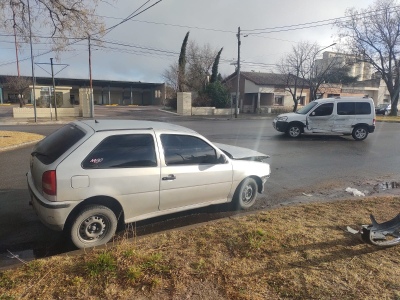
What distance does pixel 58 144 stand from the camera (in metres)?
3.84

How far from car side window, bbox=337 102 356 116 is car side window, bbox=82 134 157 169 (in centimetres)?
1271

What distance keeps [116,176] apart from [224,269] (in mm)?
1736

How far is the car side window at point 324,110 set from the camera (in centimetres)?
1409

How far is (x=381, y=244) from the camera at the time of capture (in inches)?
136

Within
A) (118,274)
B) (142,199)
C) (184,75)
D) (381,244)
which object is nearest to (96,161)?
(142,199)

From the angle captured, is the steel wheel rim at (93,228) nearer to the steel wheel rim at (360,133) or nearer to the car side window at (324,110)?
the car side window at (324,110)

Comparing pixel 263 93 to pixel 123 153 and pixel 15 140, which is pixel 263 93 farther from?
pixel 123 153

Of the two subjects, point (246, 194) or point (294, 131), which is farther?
point (294, 131)

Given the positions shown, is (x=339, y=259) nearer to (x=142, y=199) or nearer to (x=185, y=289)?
(x=185, y=289)

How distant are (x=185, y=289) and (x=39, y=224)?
291 cm

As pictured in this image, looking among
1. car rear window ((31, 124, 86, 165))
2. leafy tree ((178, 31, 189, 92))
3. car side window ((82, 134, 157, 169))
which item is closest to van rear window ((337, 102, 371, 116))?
car side window ((82, 134, 157, 169))

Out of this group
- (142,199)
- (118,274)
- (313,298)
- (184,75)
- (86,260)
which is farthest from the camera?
(184,75)

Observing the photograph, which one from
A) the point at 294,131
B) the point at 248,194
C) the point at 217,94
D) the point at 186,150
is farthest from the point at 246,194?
the point at 217,94

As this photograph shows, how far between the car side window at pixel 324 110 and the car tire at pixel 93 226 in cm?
1275
